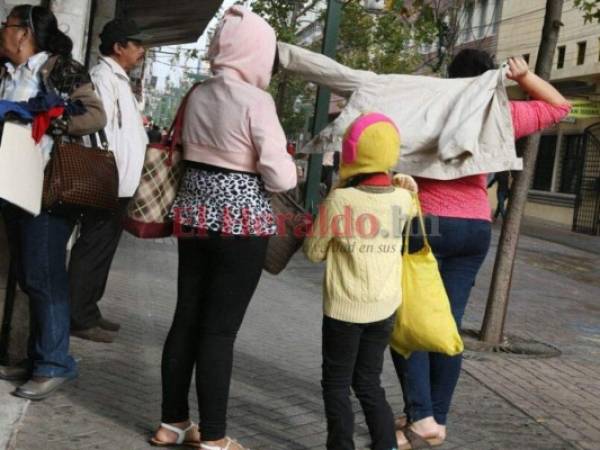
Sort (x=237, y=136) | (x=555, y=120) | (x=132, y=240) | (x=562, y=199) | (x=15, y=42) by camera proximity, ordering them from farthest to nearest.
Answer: (x=562, y=199) < (x=132, y=240) < (x=15, y=42) < (x=555, y=120) < (x=237, y=136)

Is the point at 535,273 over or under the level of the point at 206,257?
under

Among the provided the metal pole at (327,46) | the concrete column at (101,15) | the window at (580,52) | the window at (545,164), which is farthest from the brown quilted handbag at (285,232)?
the window at (545,164)

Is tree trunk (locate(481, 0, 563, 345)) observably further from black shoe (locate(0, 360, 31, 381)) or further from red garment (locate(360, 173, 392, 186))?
black shoe (locate(0, 360, 31, 381))

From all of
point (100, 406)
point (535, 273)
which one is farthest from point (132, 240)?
point (100, 406)

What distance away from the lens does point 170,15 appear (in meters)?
16.7

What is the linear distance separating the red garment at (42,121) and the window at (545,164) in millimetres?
28884

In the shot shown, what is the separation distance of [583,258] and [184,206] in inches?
584

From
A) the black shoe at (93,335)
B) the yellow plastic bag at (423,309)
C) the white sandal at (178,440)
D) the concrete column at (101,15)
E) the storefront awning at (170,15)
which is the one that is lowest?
the black shoe at (93,335)

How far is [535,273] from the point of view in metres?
13.6

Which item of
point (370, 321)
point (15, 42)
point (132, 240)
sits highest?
point (15, 42)

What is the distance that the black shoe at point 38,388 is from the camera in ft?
15.1

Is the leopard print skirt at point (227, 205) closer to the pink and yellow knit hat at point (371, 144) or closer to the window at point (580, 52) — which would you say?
the pink and yellow knit hat at point (371, 144)

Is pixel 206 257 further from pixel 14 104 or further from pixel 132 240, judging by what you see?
pixel 132 240

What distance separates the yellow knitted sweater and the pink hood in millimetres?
613
